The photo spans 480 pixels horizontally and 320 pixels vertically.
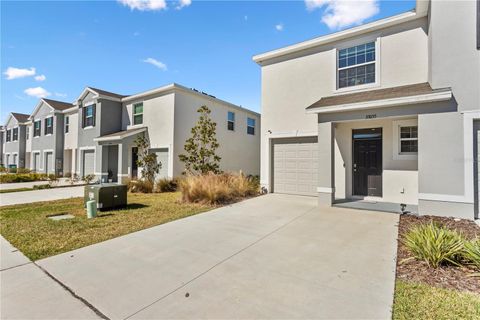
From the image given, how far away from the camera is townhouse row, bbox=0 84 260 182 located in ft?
48.1

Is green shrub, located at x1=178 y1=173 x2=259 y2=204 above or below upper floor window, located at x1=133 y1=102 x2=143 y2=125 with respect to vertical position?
below

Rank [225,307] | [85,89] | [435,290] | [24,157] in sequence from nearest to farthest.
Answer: [225,307] → [435,290] → [85,89] → [24,157]

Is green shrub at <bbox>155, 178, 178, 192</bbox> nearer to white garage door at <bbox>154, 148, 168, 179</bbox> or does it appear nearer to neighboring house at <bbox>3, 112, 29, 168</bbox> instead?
white garage door at <bbox>154, 148, 168, 179</bbox>

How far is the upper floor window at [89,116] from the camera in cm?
1791

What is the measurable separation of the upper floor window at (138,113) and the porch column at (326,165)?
13098 millimetres

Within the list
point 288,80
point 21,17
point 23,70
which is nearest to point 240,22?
point 288,80

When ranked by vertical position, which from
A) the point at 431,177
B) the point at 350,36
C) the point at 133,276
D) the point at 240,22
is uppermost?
the point at 240,22

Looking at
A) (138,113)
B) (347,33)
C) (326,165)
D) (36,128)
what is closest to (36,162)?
(36,128)

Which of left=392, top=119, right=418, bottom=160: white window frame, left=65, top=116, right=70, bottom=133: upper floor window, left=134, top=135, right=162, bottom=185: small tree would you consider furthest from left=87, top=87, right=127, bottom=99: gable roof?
left=392, top=119, right=418, bottom=160: white window frame

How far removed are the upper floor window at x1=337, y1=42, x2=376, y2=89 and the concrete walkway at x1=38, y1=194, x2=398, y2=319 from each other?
6.22 metres

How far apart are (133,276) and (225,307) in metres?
1.71

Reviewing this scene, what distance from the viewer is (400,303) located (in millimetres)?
2826

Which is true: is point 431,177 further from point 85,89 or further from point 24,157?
point 24,157

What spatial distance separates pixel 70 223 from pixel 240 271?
5632 mm
